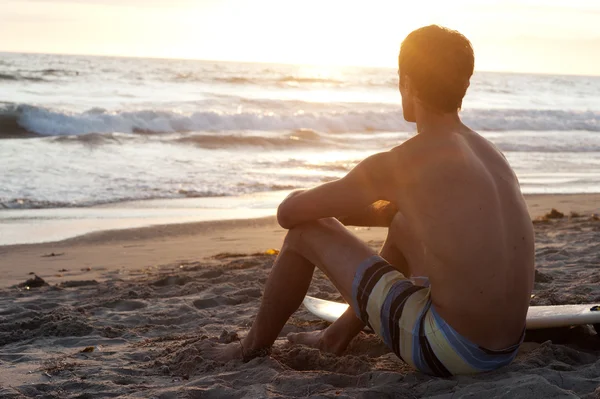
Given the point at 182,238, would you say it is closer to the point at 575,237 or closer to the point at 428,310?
the point at 575,237

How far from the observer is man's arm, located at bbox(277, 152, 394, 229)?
111 inches

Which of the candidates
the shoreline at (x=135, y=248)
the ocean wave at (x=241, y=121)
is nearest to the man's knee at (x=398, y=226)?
the shoreline at (x=135, y=248)

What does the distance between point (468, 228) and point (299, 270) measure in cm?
91

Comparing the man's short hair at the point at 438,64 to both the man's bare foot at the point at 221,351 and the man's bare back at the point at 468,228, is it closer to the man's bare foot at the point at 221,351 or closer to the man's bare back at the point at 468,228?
the man's bare back at the point at 468,228

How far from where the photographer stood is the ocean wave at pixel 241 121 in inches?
724

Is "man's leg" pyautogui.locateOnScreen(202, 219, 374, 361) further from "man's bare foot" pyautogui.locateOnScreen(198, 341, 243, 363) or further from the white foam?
the white foam

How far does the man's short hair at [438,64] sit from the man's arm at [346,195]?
289 mm

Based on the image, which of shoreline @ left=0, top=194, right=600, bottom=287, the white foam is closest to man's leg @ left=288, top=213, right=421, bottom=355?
shoreline @ left=0, top=194, right=600, bottom=287

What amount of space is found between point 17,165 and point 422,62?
10216mm

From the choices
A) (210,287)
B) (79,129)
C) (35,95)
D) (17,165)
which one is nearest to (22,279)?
(210,287)

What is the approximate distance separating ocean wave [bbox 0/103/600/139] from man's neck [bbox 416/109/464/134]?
1595 cm

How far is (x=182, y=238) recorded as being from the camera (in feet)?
25.0

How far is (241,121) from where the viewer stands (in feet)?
69.1

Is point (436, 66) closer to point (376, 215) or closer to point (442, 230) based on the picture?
point (442, 230)
